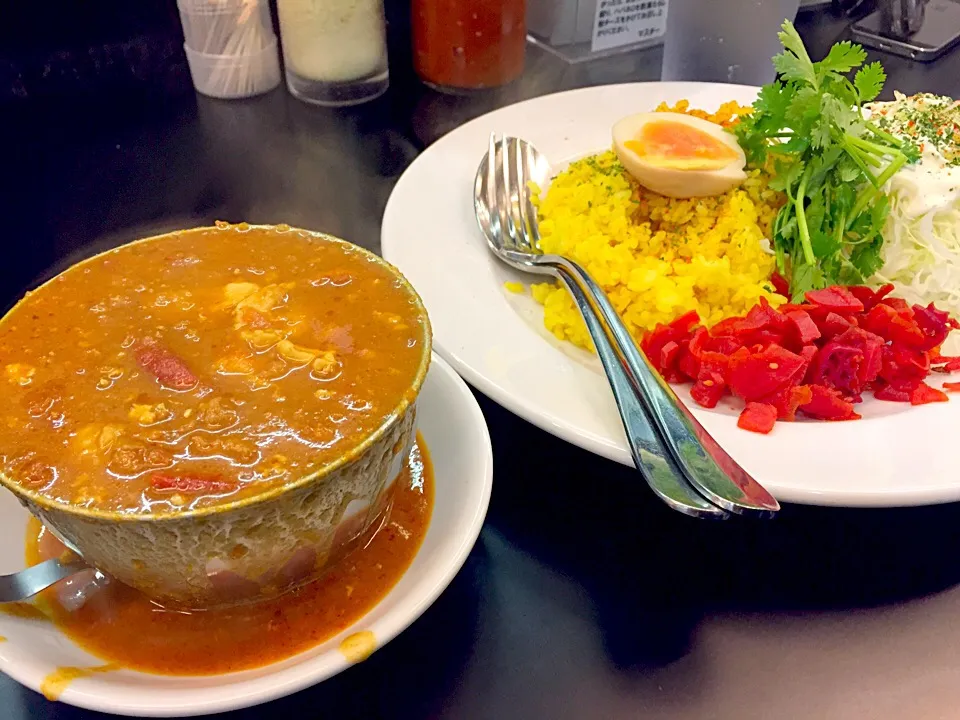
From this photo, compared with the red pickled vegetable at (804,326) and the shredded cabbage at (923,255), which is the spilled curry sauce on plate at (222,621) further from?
the shredded cabbage at (923,255)

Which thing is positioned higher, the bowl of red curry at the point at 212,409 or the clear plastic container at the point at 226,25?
the bowl of red curry at the point at 212,409

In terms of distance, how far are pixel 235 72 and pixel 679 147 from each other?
151 cm

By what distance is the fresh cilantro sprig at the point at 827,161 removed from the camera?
5.71ft

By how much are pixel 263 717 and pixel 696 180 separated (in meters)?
1.39

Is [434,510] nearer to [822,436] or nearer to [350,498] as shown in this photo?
[350,498]

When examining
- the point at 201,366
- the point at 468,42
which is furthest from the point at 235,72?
the point at 201,366

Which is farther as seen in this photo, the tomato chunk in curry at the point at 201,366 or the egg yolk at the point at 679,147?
the egg yolk at the point at 679,147

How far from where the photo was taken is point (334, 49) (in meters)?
2.46

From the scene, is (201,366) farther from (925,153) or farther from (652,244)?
(925,153)

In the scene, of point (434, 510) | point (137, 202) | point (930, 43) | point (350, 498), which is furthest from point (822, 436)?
point (930, 43)

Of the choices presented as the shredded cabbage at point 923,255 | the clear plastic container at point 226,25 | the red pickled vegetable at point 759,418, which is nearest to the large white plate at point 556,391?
the red pickled vegetable at point 759,418

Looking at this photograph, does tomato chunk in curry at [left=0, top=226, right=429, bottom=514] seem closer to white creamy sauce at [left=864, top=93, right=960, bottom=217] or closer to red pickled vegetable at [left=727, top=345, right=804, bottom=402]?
red pickled vegetable at [left=727, top=345, right=804, bottom=402]

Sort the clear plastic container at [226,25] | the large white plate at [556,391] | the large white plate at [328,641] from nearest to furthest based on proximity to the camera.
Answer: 1. the large white plate at [328,641]
2. the large white plate at [556,391]
3. the clear plastic container at [226,25]

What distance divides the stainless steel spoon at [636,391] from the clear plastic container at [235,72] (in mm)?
1100
